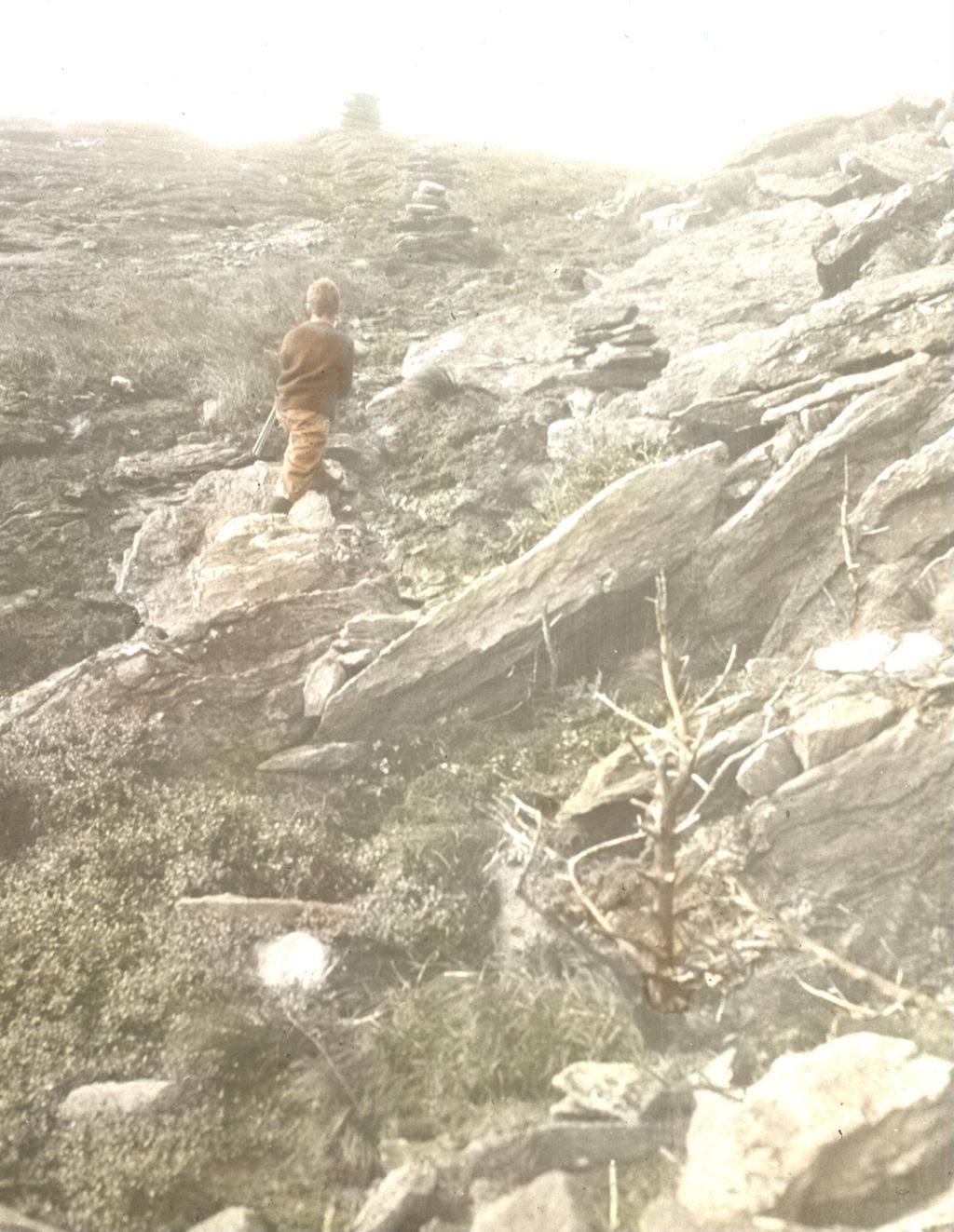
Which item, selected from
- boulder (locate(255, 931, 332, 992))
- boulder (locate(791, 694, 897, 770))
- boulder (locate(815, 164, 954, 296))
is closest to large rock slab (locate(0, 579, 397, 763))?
boulder (locate(255, 931, 332, 992))

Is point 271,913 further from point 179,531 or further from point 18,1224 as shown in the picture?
point 179,531

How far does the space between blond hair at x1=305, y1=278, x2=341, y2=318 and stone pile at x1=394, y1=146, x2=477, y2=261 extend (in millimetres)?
1815

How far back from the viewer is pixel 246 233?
8633mm

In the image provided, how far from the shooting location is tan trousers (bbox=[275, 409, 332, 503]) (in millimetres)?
6656

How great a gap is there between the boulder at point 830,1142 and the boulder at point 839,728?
167cm

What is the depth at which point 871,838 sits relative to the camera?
504 centimetres

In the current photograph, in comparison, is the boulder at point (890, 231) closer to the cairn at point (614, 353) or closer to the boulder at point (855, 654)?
the cairn at point (614, 353)

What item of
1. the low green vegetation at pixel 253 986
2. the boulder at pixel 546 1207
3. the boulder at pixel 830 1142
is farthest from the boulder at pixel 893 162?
the boulder at pixel 546 1207

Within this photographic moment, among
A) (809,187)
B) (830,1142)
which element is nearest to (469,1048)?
(830,1142)

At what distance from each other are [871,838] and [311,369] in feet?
18.2

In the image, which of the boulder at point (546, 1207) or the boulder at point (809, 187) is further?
the boulder at point (809, 187)

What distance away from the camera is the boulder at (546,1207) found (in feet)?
13.6

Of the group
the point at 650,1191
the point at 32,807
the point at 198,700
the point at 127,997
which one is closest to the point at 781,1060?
the point at 650,1191

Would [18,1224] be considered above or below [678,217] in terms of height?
below
